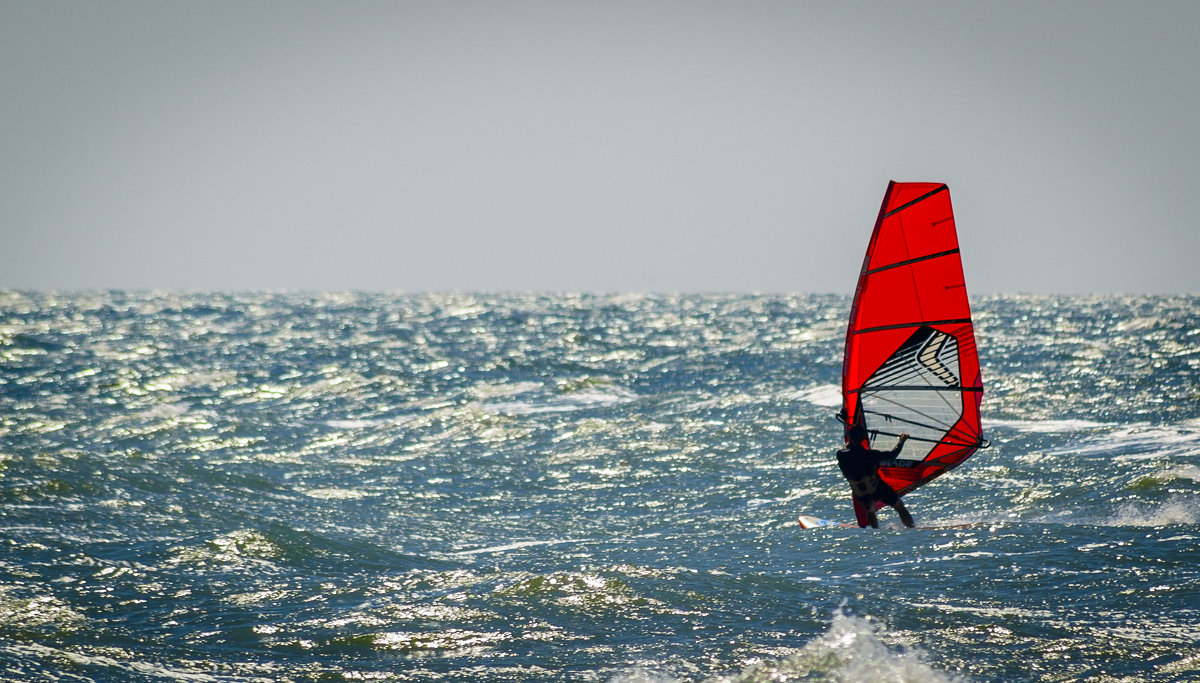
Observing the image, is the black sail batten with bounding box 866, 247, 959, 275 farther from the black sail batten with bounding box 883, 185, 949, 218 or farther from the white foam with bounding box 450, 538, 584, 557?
the white foam with bounding box 450, 538, 584, 557

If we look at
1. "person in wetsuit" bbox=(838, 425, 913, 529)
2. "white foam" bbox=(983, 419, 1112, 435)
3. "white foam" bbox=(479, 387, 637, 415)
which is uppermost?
"person in wetsuit" bbox=(838, 425, 913, 529)

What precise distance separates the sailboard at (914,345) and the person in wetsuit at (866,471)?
11 cm

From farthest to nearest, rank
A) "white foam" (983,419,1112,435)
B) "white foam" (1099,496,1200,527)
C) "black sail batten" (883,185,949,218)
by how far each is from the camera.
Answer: "white foam" (983,419,1112,435) < "white foam" (1099,496,1200,527) < "black sail batten" (883,185,949,218)

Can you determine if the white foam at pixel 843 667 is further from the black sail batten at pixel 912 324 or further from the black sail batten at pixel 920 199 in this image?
the black sail batten at pixel 920 199

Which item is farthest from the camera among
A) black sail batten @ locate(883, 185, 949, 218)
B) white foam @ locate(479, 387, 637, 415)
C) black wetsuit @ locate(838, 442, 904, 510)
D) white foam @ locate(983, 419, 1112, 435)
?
white foam @ locate(479, 387, 637, 415)

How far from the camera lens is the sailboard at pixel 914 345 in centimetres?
880

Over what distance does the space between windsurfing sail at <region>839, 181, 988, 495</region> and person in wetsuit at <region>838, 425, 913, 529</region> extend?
0.12 metres

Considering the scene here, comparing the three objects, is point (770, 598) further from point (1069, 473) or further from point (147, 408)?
point (147, 408)

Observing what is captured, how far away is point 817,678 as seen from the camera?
765cm

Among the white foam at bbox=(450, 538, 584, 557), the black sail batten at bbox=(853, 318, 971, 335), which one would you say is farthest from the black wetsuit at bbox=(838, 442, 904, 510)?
the white foam at bbox=(450, 538, 584, 557)

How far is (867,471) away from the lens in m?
9.38

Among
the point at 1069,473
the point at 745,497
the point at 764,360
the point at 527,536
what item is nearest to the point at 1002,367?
the point at 764,360

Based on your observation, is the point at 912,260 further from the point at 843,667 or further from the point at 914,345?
the point at 843,667

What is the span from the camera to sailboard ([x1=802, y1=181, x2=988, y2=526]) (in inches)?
347
